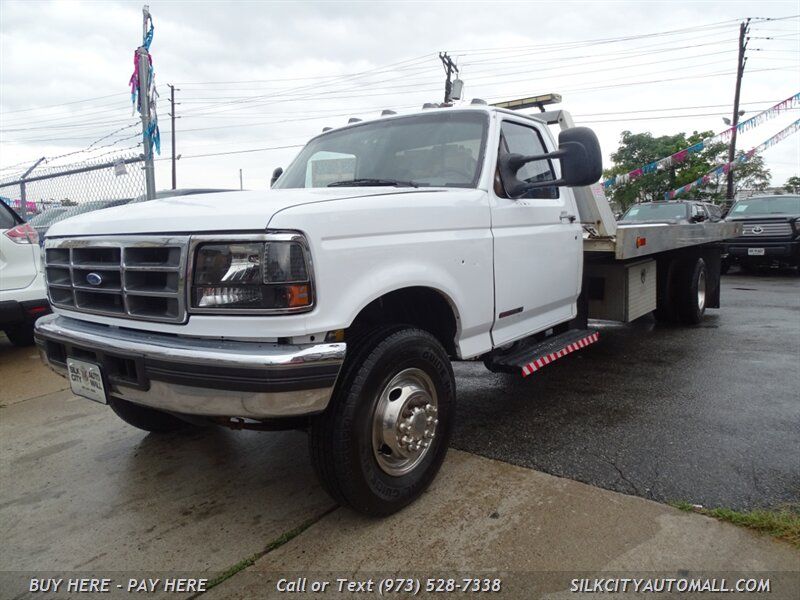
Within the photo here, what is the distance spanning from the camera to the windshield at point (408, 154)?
336 centimetres

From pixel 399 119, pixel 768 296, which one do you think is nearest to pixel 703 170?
pixel 768 296

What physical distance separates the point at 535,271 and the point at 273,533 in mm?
2150

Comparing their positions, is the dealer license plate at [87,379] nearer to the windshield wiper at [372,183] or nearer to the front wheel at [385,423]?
the front wheel at [385,423]

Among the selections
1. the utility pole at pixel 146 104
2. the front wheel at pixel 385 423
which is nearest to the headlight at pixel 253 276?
the front wheel at pixel 385 423

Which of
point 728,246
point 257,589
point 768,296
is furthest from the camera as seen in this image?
point 728,246

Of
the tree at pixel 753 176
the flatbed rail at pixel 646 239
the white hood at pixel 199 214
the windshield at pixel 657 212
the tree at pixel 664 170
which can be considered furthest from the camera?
the tree at pixel 753 176

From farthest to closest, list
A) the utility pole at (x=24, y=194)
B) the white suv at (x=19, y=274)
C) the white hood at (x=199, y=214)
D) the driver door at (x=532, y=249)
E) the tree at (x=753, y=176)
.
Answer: the tree at (x=753, y=176) < the utility pole at (x=24, y=194) < the white suv at (x=19, y=274) < the driver door at (x=532, y=249) < the white hood at (x=199, y=214)

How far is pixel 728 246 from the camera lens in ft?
42.4

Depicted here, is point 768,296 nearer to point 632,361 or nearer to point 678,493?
point 632,361

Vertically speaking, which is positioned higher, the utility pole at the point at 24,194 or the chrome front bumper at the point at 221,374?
the utility pole at the point at 24,194

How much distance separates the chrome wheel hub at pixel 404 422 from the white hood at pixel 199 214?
0.90 metres

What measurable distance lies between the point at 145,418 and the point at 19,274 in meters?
3.00

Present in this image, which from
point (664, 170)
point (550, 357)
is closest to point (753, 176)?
point (664, 170)

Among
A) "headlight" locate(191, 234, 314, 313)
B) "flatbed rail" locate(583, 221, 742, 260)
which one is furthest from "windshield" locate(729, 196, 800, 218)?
"headlight" locate(191, 234, 314, 313)
